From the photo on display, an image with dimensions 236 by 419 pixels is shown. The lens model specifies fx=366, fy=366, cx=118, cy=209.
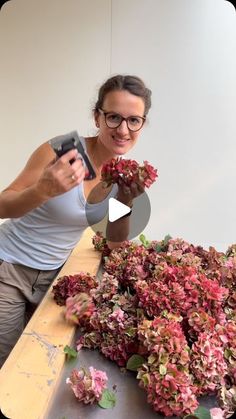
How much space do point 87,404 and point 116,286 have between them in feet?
0.59

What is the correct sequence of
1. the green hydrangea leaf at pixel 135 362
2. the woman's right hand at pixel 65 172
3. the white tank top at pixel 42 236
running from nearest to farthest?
the woman's right hand at pixel 65 172 → the green hydrangea leaf at pixel 135 362 → the white tank top at pixel 42 236

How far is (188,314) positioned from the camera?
1.52 feet

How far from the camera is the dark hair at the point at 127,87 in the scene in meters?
0.44

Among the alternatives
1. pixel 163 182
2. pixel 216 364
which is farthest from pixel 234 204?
pixel 216 364

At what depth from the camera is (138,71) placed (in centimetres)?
45

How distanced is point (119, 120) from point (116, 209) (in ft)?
0.34

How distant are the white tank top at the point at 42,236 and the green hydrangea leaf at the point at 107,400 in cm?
26

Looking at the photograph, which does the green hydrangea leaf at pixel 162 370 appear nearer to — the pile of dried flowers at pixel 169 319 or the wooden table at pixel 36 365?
the pile of dried flowers at pixel 169 319

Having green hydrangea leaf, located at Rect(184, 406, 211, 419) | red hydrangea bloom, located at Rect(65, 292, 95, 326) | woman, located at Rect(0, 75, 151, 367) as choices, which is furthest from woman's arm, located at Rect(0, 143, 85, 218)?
green hydrangea leaf, located at Rect(184, 406, 211, 419)

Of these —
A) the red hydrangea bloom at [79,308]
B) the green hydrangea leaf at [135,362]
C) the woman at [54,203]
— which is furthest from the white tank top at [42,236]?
the green hydrangea leaf at [135,362]

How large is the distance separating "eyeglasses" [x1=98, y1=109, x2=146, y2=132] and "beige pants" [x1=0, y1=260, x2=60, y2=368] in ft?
1.20

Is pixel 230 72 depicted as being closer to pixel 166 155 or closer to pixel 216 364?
pixel 166 155

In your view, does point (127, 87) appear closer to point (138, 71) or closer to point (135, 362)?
point (138, 71)

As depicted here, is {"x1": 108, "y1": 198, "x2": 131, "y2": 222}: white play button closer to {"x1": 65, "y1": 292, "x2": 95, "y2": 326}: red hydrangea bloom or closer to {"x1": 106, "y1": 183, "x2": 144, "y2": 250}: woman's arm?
{"x1": 106, "y1": 183, "x2": 144, "y2": 250}: woman's arm
